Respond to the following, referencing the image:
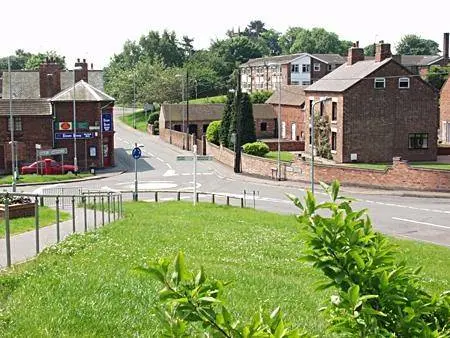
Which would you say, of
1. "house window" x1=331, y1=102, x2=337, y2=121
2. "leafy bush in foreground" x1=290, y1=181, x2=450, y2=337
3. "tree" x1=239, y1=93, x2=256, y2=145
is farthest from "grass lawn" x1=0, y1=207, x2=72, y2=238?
"tree" x1=239, y1=93, x2=256, y2=145

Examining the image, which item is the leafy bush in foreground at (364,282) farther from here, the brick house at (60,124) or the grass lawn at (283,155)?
the brick house at (60,124)

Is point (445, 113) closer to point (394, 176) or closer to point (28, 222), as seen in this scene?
point (394, 176)

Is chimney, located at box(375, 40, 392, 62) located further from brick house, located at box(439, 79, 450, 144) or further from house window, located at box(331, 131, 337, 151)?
brick house, located at box(439, 79, 450, 144)

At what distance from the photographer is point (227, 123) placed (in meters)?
69.8

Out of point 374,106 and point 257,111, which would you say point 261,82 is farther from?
point 374,106

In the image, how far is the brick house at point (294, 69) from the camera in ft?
385

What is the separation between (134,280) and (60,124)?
5483cm

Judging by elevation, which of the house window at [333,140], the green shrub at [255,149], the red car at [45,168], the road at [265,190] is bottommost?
the road at [265,190]

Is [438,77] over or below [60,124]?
over

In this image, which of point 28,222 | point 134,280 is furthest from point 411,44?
point 134,280

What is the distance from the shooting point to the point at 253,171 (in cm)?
5972

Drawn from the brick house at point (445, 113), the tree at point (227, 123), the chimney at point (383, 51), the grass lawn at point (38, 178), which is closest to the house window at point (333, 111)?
the chimney at point (383, 51)

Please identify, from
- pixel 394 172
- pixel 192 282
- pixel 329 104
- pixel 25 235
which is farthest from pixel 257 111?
pixel 192 282

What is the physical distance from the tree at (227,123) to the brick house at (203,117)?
1485 cm
